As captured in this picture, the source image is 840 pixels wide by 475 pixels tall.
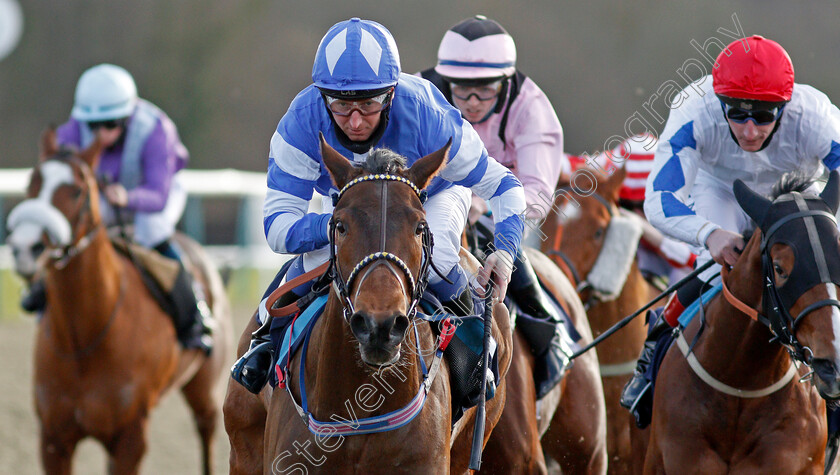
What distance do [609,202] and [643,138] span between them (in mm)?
777

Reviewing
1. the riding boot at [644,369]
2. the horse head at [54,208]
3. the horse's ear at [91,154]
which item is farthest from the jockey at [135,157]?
the riding boot at [644,369]

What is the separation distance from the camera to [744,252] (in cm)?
414

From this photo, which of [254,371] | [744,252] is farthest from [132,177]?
[744,252]

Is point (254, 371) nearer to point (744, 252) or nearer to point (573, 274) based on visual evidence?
point (744, 252)

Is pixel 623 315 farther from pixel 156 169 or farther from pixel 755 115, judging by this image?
pixel 156 169

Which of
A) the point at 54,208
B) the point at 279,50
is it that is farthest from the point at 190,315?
the point at 279,50

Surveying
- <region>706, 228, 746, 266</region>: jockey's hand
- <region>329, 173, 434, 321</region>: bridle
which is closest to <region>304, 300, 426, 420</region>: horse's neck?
<region>329, 173, 434, 321</region>: bridle

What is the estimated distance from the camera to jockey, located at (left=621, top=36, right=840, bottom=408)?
4254 millimetres

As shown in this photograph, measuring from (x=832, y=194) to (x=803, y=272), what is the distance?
38 cm

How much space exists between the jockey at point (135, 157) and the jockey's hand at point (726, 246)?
3.92m

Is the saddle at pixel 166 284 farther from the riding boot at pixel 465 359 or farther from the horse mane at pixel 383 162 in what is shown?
the horse mane at pixel 383 162

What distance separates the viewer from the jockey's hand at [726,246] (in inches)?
165

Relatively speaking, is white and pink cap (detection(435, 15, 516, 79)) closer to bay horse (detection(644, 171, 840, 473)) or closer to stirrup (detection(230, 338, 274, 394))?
bay horse (detection(644, 171, 840, 473))

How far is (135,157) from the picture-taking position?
7.67 meters
